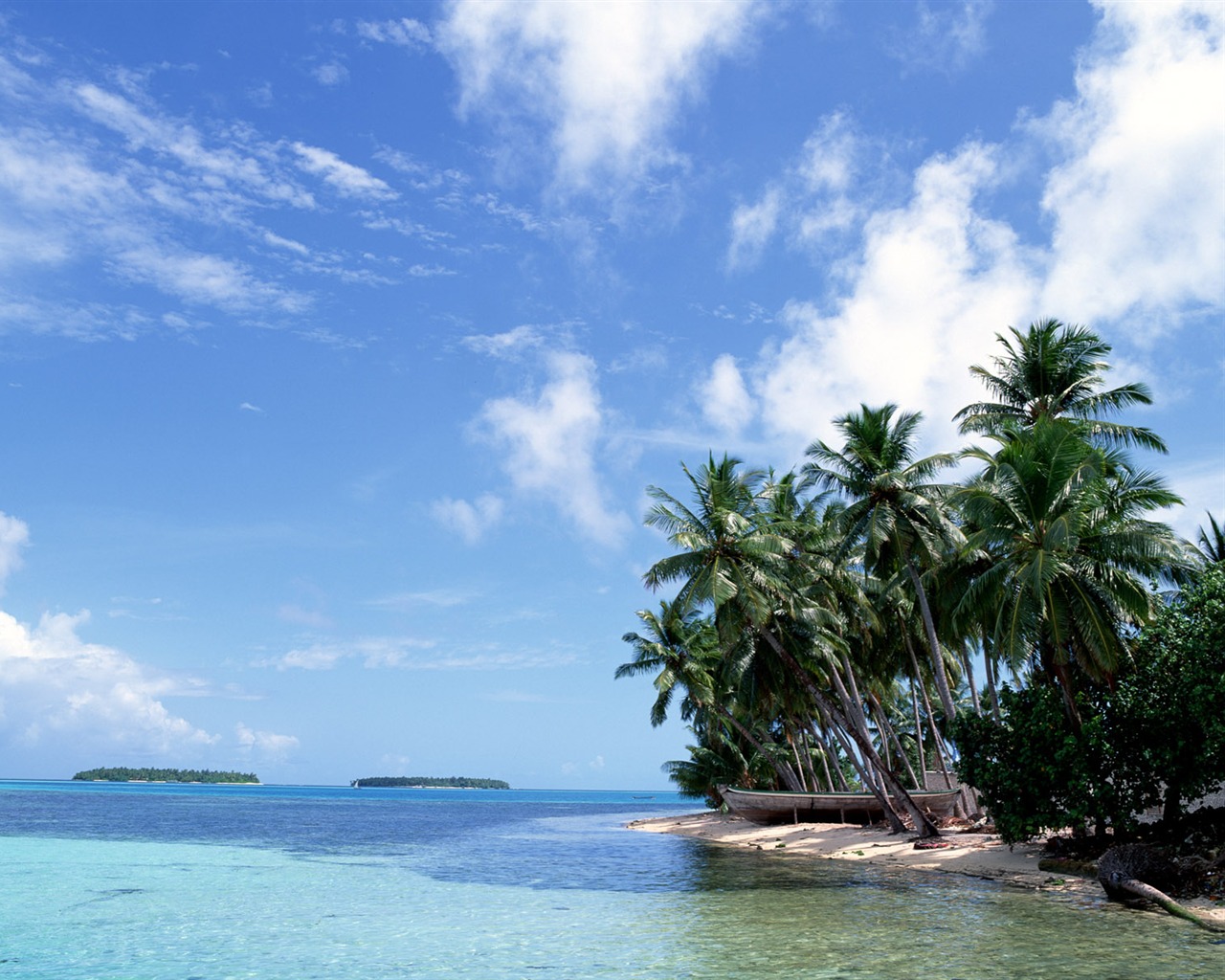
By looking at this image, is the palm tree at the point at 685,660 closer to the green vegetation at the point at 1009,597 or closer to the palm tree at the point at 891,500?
the green vegetation at the point at 1009,597

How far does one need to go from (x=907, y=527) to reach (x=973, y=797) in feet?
40.1

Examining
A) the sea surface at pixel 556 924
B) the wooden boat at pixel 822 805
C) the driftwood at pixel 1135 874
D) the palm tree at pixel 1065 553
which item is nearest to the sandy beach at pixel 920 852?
the wooden boat at pixel 822 805

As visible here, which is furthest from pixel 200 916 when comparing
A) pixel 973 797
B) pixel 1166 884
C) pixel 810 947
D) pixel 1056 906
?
pixel 973 797

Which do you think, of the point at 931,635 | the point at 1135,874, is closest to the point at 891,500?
the point at 931,635

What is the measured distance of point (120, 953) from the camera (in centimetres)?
1359

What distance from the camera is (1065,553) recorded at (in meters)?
18.9

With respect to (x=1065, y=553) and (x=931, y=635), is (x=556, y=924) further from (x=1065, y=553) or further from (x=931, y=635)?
(x=931, y=635)

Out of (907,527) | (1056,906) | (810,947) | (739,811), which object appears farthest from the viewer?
(739,811)

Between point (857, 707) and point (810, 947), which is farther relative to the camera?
point (857, 707)

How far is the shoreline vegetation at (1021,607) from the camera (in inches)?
693

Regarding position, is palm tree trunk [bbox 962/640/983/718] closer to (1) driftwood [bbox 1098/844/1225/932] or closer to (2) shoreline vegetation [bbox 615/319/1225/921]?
(2) shoreline vegetation [bbox 615/319/1225/921]

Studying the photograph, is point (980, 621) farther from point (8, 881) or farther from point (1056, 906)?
point (8, 881)

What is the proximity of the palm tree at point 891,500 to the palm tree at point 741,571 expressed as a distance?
2442 millimetres

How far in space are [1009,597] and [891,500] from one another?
741 cm
